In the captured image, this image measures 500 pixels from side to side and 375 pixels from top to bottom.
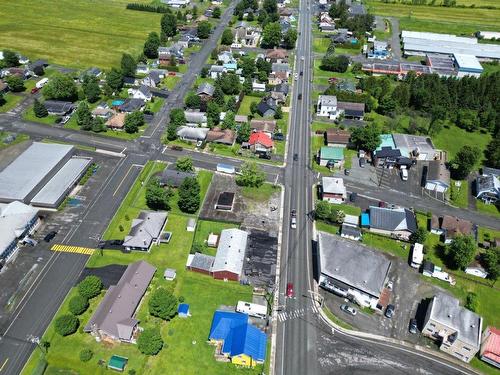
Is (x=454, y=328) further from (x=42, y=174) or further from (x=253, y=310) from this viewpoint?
(x=42, y=174)

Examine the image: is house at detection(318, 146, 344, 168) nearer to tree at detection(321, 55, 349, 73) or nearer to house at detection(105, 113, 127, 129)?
house at detection(105, 113, 127, 129)

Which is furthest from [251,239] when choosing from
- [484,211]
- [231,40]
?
[231,40]

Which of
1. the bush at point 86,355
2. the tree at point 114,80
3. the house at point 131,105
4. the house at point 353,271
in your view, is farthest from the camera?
Result: the tree at point 114,80

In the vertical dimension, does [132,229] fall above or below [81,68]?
below

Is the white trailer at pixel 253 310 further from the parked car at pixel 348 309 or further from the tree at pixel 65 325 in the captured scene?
the tree at pixel 65 325

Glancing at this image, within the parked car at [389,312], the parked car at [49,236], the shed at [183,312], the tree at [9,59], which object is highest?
the tree at [9,59]

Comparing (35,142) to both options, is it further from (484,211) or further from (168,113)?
(484,211)

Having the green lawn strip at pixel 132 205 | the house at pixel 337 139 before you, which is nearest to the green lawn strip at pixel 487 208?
the house at pixel 337 139
